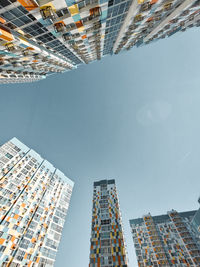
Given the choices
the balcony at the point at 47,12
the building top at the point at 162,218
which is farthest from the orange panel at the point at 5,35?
the building top at the point at 162,218

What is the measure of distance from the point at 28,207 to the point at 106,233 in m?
27.0

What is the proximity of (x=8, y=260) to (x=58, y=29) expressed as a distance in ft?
160

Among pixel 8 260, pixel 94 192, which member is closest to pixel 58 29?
pixel 8 260

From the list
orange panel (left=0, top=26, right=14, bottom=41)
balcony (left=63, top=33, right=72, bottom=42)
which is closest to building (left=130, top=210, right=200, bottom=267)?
balcony (left=63, top=33, right=72, bottom=42)

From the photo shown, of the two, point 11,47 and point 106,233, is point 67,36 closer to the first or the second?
point 11,47

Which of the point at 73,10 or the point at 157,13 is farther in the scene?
the point at 157,13

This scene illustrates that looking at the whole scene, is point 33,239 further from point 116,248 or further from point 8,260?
point 116,248

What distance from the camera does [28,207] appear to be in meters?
39.0

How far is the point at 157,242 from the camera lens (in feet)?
186

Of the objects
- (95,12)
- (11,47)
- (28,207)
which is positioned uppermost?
(95,12)

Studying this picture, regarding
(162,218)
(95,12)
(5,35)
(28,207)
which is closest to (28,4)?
(5,35)

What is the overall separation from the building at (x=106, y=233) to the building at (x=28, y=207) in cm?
1227

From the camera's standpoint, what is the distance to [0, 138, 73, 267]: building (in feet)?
101

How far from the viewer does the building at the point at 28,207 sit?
30838 mm
